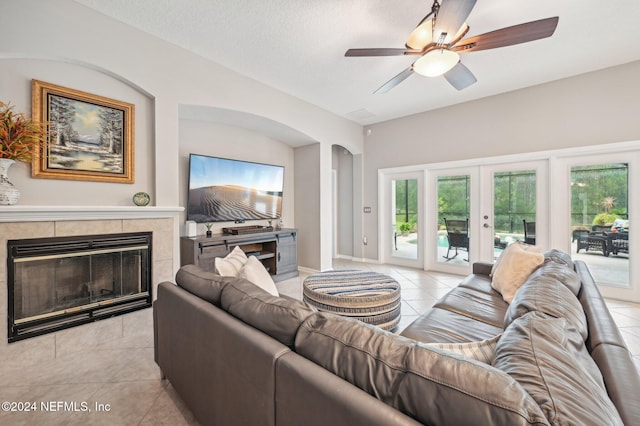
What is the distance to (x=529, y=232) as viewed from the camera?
12.7 ft

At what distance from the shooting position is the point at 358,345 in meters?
0.84

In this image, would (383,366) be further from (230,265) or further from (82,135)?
(82,135)

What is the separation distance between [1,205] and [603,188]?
20.2ft

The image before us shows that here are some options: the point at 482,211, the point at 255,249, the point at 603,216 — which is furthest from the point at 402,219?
the point at 255,249

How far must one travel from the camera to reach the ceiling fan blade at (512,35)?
1841mm

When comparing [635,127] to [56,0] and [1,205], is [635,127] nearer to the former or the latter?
[56,0]

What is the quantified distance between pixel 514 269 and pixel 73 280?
3.81 m

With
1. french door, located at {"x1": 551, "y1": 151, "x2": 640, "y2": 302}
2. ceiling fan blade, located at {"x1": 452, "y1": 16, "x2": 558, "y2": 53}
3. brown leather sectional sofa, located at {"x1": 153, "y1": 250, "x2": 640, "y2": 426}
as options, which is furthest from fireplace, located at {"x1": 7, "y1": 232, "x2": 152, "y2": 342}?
french door, located at {"x1": 551, "y1": 151, "x2": 640, "y2": 302}

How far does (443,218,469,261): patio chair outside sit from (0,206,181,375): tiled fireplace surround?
168 inches

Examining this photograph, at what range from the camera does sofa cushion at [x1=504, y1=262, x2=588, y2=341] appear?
1.09 m

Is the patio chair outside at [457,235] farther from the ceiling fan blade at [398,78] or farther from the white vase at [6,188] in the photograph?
the white vase at [6,188]

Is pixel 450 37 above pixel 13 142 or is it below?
above

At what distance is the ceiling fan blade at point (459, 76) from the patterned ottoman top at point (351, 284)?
6.85 feet

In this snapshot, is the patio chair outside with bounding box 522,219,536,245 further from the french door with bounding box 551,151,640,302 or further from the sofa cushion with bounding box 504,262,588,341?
the sofa cushion with bounding box 504,262,588,341
